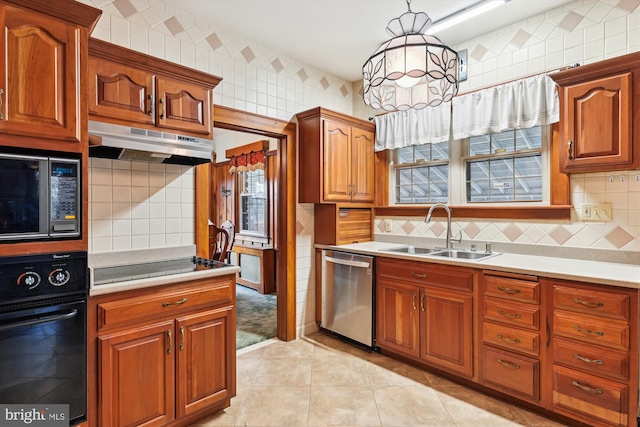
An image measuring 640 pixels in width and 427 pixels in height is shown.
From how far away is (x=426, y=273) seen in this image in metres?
2.59

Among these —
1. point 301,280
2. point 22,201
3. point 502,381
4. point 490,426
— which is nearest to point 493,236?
point 502,381

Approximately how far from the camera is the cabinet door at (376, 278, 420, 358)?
2.68m

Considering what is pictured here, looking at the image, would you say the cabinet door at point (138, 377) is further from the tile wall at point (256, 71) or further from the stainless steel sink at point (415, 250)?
the stainless steel sink at point (415, 250)

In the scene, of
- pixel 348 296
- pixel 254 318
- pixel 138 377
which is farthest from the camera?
pixel 254 318

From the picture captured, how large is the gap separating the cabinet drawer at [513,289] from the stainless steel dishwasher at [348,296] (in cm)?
96

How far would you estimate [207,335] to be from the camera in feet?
6.63

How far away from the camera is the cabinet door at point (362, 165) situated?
136 inches

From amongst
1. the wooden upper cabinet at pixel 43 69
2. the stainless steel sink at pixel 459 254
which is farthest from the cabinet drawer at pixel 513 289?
the wooden upper cabinet at pixel 43 69

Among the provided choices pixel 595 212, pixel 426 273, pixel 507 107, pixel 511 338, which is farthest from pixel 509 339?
pixel 507 107

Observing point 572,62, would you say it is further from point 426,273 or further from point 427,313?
point 427,313

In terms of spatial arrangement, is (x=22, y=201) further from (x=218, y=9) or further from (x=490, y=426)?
(x=490, y=426)

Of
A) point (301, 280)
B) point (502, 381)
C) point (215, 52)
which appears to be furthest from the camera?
point (301, 280)

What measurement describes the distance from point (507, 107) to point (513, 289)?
146cm

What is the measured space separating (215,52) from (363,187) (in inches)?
72.7
